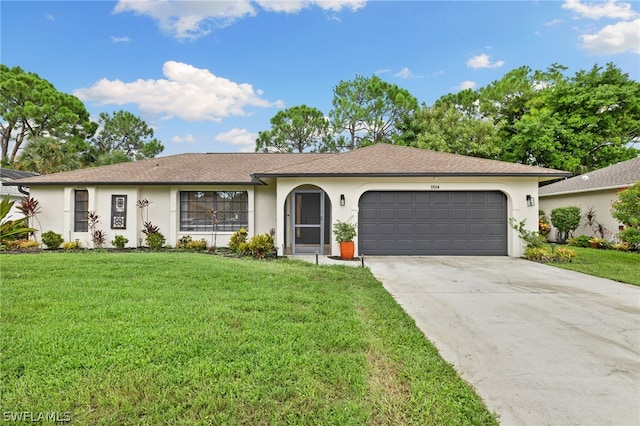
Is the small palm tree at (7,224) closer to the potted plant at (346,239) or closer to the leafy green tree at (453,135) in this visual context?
the potted plant at (346,239)

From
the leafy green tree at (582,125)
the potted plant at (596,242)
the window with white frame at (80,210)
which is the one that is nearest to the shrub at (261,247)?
the window with white frame at (80,210)

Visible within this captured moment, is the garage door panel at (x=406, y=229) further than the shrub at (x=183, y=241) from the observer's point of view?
No

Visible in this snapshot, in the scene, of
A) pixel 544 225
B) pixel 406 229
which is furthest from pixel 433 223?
pixel 544 225

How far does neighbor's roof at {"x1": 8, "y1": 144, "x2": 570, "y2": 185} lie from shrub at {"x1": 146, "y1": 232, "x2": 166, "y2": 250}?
1.88 meters

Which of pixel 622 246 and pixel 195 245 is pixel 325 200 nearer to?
pixel 195 245

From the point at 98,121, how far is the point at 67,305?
114 ft

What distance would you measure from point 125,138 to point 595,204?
126 feet

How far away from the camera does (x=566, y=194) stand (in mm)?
16109

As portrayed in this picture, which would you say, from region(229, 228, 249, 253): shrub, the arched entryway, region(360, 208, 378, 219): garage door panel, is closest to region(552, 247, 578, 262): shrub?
region(360, 208, 378, 219): garage door panel

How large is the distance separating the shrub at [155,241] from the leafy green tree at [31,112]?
81.1 ft

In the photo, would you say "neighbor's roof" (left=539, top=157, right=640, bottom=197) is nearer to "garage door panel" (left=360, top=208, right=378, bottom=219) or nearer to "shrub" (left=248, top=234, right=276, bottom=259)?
"garage door panel" (left=360, top=208, right=378, bottom=219)

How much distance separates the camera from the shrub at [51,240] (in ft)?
35.9

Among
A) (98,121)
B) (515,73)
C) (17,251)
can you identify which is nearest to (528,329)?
(17,251)

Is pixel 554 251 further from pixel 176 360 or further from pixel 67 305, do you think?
pixel 67 305
